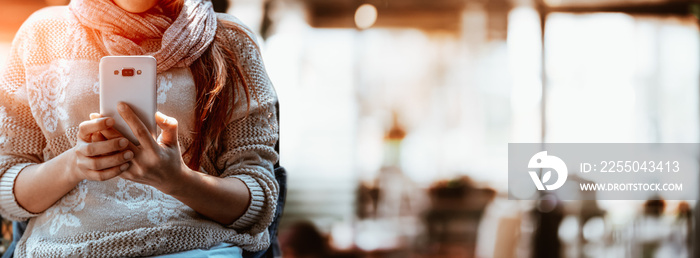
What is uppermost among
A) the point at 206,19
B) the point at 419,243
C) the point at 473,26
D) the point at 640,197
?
the point at 473,26

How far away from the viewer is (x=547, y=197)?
456cm

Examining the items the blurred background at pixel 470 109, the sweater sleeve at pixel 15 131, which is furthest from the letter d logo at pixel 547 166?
the sweater sleeve at pixel 15 131

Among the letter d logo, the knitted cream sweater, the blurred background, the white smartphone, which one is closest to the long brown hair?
the knitted cream sweater

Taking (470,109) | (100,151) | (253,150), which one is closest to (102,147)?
(100,151)

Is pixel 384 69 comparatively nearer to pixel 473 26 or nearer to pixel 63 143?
pixel 473 26

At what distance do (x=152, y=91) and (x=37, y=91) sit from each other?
0.26m

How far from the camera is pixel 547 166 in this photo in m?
4.64

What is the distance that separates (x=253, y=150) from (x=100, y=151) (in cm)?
28

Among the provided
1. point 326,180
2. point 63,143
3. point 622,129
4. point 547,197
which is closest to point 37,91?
point 63,143

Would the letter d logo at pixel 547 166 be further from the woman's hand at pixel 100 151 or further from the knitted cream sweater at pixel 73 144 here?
the woman's hand at pixel 100 151

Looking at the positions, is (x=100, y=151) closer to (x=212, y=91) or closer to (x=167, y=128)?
(x=167, y=128)

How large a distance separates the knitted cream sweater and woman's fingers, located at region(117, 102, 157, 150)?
0.18 m

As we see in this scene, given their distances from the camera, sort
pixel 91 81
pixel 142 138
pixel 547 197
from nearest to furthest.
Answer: pixel 142 138, pixel 91 81, pixel 547 197

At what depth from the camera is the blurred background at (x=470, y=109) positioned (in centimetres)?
458
